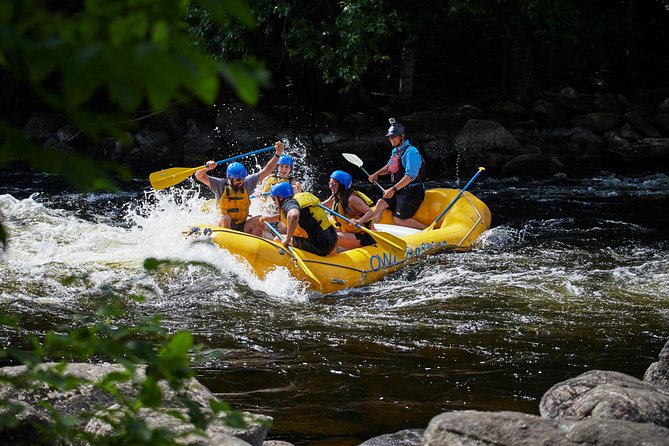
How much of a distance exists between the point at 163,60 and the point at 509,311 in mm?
5977

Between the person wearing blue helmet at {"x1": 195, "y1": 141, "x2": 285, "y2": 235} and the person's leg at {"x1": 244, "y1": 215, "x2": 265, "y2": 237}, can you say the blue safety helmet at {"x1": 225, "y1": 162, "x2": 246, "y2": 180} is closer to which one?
the person wearing blue helmet at {"x1": 195, "y1": 141, "x2": 285, "y2": 235}

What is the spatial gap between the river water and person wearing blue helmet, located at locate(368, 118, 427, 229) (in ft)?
2.97

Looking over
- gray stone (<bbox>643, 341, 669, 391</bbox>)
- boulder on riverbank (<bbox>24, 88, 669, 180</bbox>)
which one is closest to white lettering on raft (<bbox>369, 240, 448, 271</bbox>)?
gray stone (<bbox>643, 341, 669, 391</bbox>)

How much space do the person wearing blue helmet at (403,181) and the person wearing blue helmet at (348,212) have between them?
0.92 metres

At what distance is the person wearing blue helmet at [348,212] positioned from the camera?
838 cm

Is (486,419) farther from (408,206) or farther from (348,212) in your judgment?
(408,206)

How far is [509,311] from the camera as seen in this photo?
6.91m

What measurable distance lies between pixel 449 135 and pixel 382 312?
992cm

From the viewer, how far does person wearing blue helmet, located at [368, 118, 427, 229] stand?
946 centimetres

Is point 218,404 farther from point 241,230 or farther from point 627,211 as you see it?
point 627,211

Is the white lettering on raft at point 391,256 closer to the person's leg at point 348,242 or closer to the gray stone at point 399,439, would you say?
the person's leg at point 348,242

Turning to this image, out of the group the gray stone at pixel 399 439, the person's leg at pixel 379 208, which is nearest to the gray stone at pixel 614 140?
the person's leg at pixel 379 208

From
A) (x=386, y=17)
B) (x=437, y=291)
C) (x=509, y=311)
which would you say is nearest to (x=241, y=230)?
(x=437, y=291)

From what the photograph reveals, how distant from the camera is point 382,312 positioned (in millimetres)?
6953
